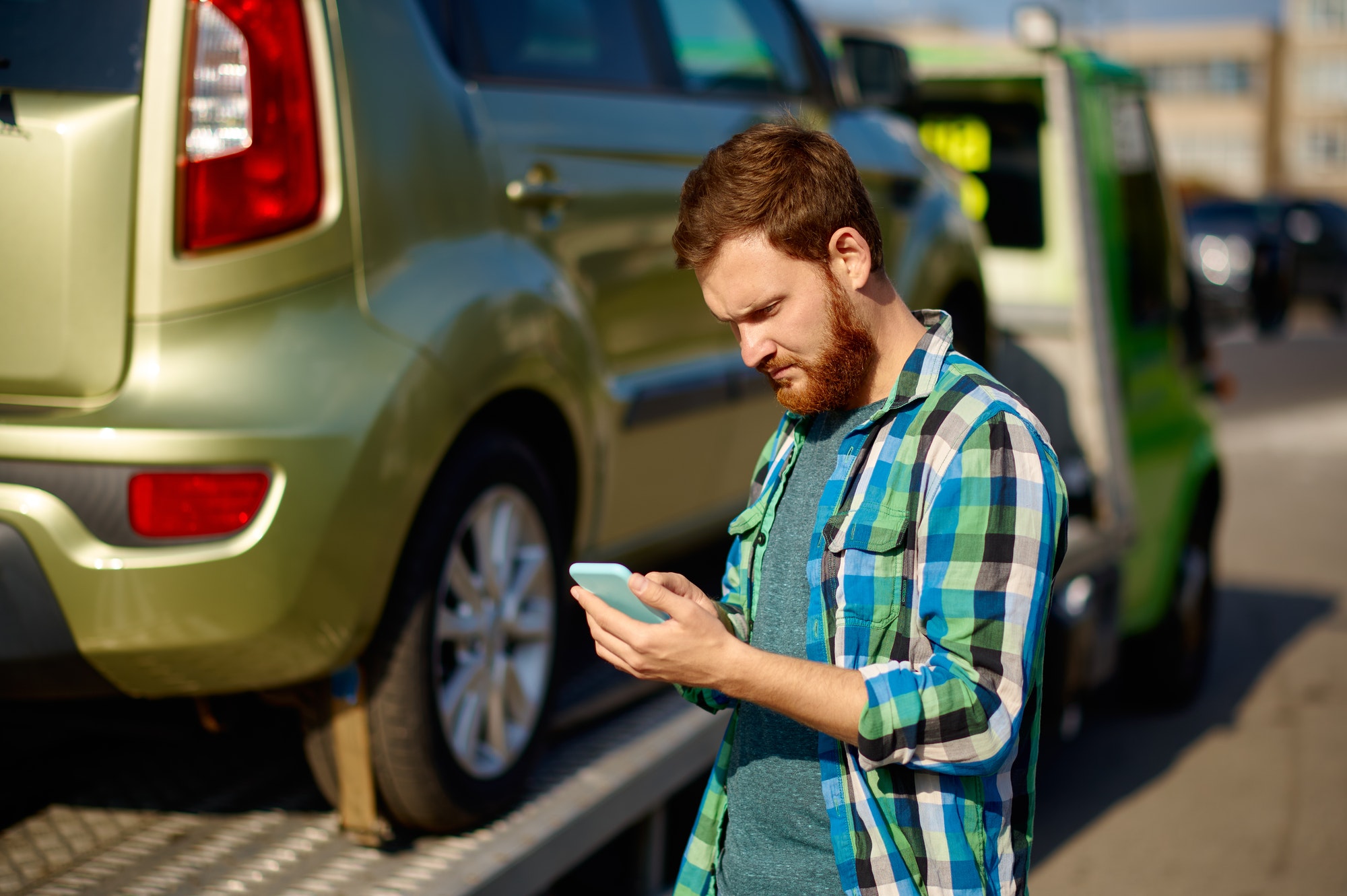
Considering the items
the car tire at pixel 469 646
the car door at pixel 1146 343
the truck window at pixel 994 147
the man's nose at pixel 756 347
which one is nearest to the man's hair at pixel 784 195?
the man's nose at pixel 756 347

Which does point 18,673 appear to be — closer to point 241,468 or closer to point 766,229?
point 241,468

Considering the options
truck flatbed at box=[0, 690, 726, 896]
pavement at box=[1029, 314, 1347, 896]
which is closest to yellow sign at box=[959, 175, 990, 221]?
pavement at box=[1029, 314, 1347, 896]

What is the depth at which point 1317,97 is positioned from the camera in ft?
284

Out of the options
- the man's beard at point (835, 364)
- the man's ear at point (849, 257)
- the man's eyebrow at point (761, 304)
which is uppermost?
the man's ear at point (849, 257)

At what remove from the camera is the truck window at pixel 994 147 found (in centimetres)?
563

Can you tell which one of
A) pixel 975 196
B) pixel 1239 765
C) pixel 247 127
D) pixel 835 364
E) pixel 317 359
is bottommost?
pixel 1239 765

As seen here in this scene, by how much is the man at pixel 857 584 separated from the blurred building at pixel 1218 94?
89.3 m

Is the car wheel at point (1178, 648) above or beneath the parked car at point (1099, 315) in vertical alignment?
beneath

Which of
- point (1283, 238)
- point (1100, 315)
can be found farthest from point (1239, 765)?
point (1283, 238)

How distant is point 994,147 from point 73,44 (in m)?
4.15

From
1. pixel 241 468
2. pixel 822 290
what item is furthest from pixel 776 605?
pixel 241 468

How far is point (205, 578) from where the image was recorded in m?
2.37

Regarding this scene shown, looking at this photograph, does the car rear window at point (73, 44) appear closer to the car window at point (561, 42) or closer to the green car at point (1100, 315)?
the car window at point (561, 42)

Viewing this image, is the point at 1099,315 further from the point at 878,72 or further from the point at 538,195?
the point at 538,195
